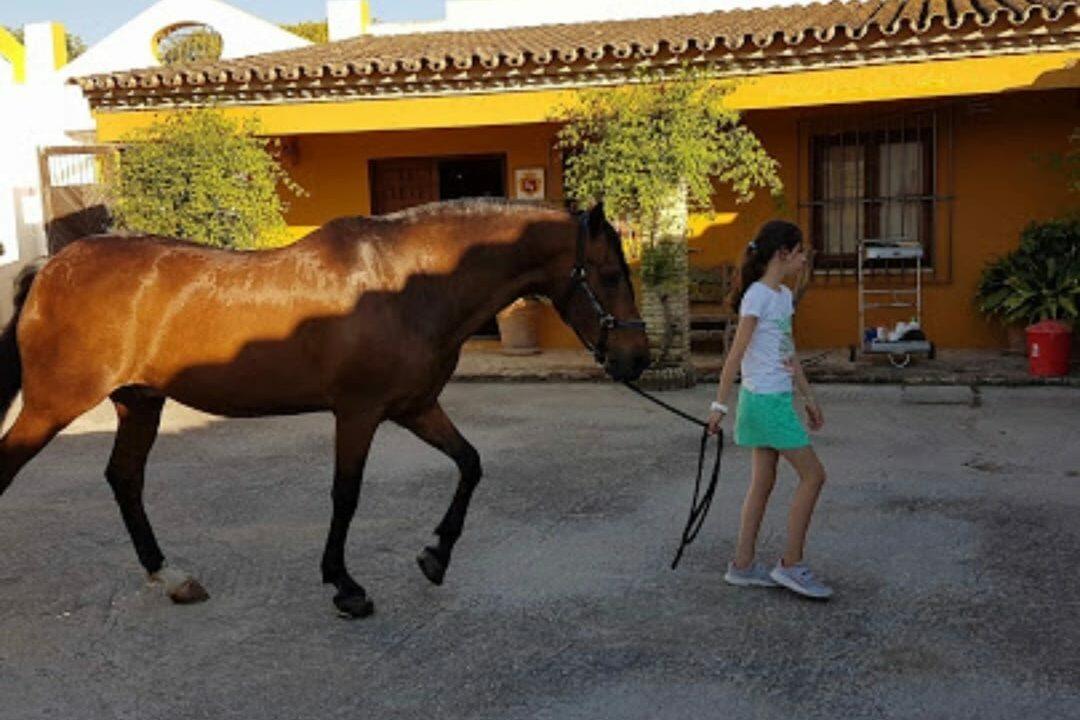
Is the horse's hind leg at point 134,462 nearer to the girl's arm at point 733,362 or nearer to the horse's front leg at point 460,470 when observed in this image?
the horse's front leg at point 460,470

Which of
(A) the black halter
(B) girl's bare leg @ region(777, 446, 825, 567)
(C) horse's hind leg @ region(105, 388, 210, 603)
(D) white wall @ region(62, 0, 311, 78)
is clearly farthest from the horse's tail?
(D) white wall @ region(62, 0, 311, 78)

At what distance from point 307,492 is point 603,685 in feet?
11.1

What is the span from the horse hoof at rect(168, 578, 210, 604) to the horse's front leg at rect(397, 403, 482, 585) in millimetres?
982

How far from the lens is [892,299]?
11.9m

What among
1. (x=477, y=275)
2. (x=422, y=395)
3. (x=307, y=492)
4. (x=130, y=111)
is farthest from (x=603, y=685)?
(x=130, y=111)

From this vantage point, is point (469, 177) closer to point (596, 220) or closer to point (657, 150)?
point (657, 150)

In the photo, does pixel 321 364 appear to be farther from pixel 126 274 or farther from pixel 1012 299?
pixel 1012 299

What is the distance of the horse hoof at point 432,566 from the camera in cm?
468

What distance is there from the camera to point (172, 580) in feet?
15.1

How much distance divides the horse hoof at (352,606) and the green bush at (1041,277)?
8350 millimetres

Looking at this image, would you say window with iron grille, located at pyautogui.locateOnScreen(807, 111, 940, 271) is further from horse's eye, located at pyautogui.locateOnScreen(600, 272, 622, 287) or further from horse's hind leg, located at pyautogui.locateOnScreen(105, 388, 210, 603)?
horse's hind leg, located at pyautogui.locateOnScreen(105, 388, 210, 603)

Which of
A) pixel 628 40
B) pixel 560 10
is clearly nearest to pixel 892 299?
pixel 628 40

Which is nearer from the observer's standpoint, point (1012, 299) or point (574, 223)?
point (574, 223)

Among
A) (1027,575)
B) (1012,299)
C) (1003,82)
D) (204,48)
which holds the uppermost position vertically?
(204,48)
